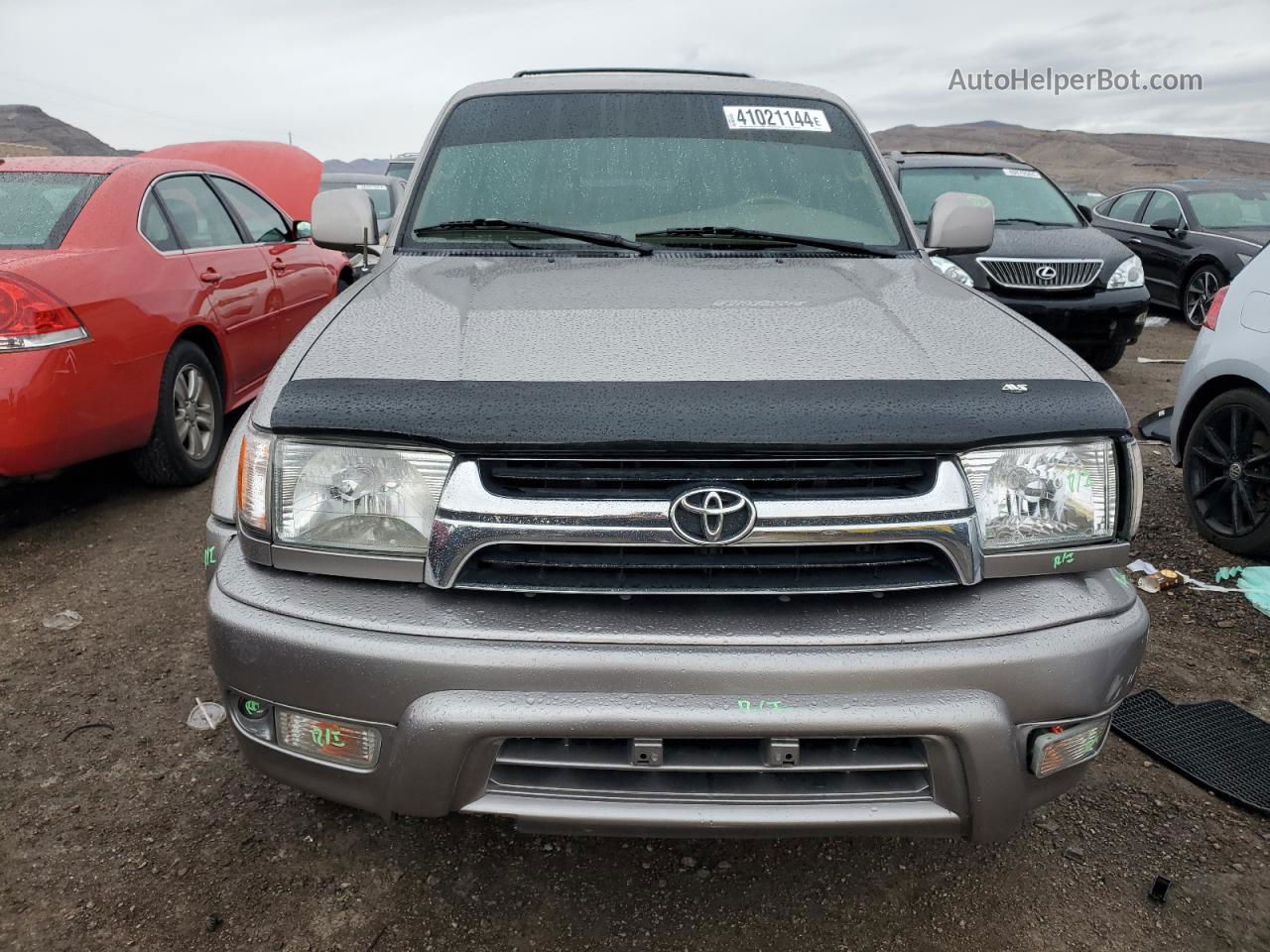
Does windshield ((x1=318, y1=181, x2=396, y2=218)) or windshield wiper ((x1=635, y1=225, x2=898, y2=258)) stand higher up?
windshield wiper ((x1=635, y1=225, x2=898, y2=258))

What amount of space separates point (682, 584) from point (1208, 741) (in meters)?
1.97

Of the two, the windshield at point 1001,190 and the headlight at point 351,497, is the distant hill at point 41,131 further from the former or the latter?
the headlight at point 351,497

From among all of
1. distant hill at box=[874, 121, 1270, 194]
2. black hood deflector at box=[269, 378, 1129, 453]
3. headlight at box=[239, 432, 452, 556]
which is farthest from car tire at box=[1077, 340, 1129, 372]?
distant hill at box=[874, 121, 1270, 194]

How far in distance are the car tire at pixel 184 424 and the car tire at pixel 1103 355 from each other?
20.4 ft

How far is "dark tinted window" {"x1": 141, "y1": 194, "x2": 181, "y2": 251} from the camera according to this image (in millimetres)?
4375

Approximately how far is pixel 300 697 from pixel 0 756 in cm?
146

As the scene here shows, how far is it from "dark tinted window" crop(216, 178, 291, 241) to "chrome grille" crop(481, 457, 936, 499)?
14.5 ft

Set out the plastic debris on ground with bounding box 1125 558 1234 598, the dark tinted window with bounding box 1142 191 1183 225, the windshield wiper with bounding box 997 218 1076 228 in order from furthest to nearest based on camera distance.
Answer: the dark tinted window with bounding box 1142 191 1183 225
the windshield wiper with bounding box 997 218 1076 228
the plastic debris on ground with bounding box 1125 558 1234 598

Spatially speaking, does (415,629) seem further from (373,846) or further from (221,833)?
(221,833)

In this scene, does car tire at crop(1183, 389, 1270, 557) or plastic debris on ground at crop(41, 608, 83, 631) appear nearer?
plastic debris on ground at crop(41, 608, 83, 631)

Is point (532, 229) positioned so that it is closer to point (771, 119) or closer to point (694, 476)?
point (771, 119)

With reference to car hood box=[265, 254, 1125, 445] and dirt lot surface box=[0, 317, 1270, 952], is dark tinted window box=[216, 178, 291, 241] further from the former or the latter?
car hood box=[265, 254, 1125, 445]

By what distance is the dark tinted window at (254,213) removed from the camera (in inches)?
214

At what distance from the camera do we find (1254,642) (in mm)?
3363
